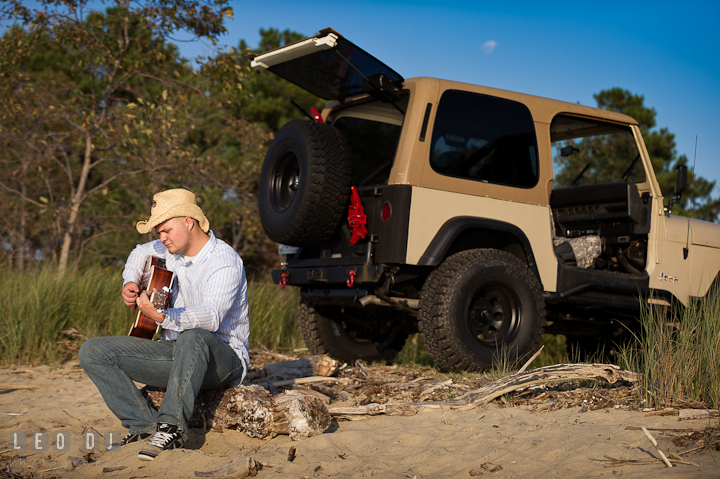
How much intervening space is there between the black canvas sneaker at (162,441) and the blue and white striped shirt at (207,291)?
51cm

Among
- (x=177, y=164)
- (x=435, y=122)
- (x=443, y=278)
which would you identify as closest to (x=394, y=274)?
(x=443, y=278)

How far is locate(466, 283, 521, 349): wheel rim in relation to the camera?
5.24m

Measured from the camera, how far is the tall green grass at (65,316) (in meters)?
6.30

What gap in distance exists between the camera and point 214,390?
3879mm

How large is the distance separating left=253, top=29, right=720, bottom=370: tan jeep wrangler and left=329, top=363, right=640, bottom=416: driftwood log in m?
0.92

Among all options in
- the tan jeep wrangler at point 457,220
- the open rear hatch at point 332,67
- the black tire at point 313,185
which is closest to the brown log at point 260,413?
the tan jeep wrangler at point 457,220

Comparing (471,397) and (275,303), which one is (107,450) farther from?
(275,303)

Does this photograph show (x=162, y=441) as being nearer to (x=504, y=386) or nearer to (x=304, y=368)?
(x=504, y=386)

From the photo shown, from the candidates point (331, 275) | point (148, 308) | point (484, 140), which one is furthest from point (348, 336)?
point (148, 308)

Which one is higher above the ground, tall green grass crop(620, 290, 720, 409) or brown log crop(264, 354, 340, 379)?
tall green grass crop(620, 290, 720, 409)

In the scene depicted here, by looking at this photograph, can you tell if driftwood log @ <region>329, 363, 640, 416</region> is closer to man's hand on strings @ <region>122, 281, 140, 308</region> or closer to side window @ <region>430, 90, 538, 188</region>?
man's hand on strings @ <region>122, 281, 140, 308</region>

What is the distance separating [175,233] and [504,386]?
2172 millimetres

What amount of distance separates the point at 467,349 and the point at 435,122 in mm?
1788

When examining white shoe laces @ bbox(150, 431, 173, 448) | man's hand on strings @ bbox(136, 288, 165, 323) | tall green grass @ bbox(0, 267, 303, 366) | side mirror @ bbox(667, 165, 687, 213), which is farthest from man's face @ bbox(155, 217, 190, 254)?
side mirror @ bbox(667, 165, 687, 213)
